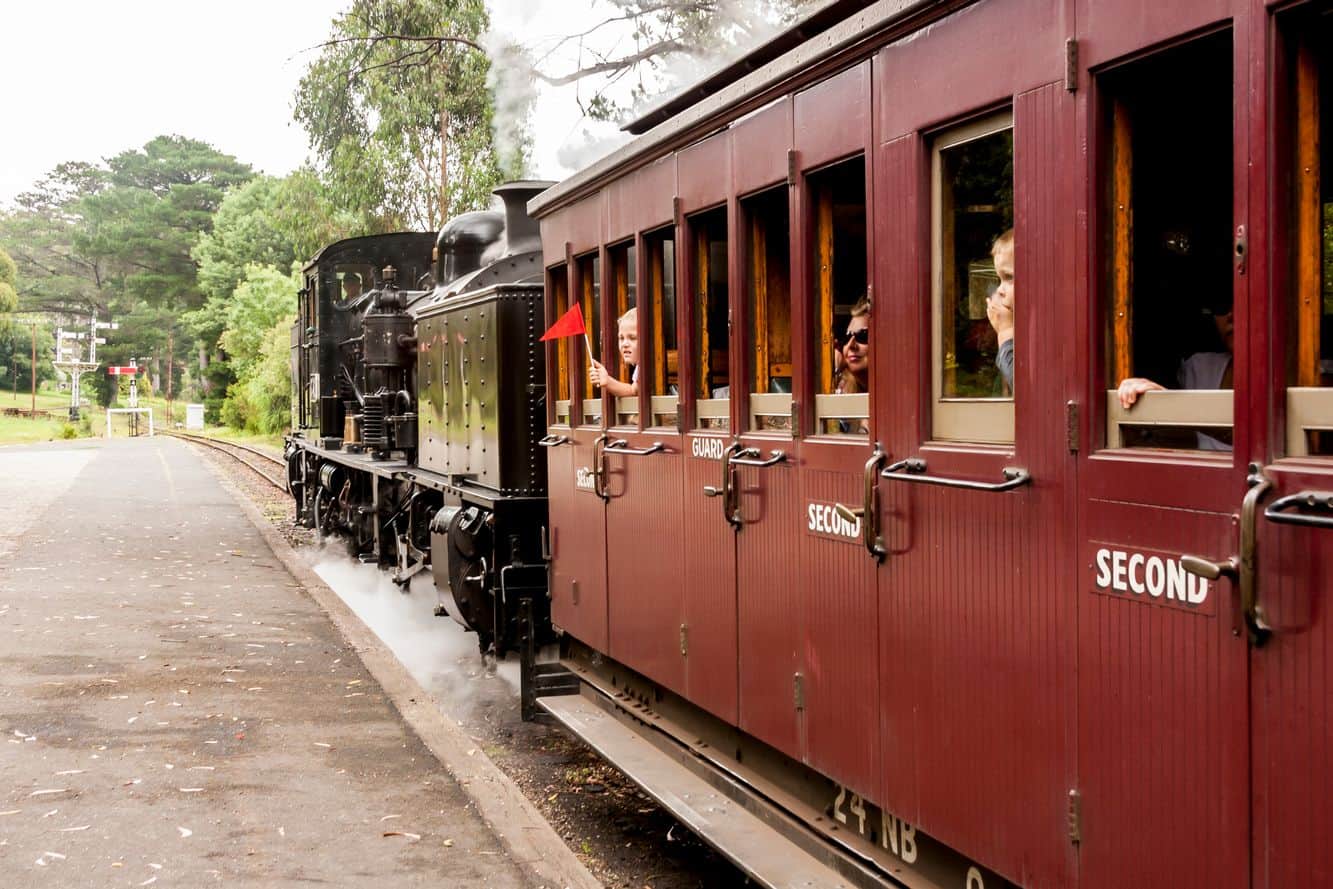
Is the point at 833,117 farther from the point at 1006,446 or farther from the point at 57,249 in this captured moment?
the point at 57,249

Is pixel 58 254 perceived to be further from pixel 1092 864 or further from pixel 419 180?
pixel 1092 864

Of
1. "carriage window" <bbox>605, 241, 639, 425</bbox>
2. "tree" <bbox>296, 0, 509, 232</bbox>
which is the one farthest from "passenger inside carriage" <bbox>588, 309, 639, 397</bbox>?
"tree" <bbox>296, 0, 509, 232</bbox>

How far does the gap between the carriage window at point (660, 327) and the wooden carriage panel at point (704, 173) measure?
0.41m

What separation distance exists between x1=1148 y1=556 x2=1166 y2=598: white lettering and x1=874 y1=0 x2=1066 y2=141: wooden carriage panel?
107 cm

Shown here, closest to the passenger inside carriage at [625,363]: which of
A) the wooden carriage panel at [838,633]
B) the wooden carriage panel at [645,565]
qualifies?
the wooden carriage panel at [645,565]

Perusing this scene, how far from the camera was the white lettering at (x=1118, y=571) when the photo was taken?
314cm

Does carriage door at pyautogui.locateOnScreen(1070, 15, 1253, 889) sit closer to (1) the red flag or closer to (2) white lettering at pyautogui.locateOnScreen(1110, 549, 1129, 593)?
(2) white lettering at pyautogui.locateOnScreen(1110, 549, 1129, 593)

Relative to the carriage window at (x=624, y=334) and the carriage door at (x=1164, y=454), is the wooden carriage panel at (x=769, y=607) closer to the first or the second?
the carriage window at (x=624, y=334)

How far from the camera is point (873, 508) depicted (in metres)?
4.28

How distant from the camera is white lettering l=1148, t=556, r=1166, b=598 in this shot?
9.87 ft

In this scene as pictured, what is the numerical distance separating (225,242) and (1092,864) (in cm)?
8577

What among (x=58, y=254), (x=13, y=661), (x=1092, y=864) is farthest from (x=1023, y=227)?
(x=58, y=254)

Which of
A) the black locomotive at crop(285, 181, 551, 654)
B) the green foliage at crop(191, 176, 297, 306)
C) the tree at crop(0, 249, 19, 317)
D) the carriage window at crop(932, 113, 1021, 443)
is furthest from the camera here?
the tree at crop(0, 249, 19, 317)

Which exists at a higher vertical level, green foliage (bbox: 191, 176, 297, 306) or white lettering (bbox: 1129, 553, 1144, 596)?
green foliage (bbox: 191, 176, 297, 306)
